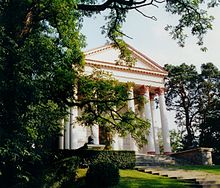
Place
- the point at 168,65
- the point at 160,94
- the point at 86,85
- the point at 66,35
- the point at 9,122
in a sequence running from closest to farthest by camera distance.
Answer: the point at 9,122
the point at 66,35
the point at 86,85
the point at 160,94
the point at 168,65

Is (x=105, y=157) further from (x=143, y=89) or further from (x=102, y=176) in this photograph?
(x=143, y=89)

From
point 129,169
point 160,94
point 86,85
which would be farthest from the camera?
point 160,94

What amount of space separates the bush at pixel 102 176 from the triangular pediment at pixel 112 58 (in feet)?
61.9

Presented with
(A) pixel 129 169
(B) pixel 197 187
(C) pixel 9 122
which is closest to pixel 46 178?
(C) pixel 9 122

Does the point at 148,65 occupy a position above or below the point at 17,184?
above

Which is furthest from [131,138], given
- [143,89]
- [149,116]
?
[143,89]

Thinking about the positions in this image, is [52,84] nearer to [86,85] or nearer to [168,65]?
[86,85]

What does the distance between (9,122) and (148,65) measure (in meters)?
27.3

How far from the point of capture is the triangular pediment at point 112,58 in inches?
1336

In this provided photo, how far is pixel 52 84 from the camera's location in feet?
44.9

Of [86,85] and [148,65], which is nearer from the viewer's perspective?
[86,85]

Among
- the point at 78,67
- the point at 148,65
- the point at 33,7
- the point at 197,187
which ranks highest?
the point at 148,65

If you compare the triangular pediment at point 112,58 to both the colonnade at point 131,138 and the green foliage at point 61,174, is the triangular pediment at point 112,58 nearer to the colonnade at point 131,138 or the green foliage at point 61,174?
the colonnade at point 131,138

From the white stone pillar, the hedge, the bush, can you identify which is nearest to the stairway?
the hedge
